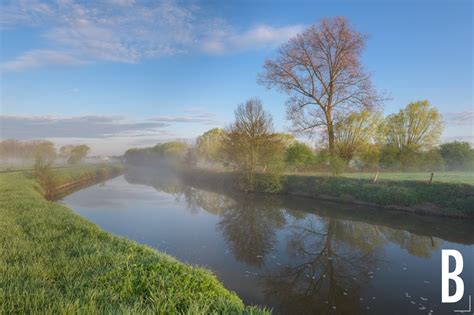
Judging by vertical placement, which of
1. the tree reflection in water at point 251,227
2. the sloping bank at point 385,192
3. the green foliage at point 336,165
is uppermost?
the green foliage at point 336,165

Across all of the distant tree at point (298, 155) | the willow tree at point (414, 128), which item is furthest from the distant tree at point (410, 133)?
the distant tree at point (298, 155)

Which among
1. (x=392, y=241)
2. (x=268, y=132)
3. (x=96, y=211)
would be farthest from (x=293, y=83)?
(x=96, y=211)

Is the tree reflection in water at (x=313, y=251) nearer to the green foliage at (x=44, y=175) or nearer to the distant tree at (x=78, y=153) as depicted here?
the green foliage at (x=44, y=175)

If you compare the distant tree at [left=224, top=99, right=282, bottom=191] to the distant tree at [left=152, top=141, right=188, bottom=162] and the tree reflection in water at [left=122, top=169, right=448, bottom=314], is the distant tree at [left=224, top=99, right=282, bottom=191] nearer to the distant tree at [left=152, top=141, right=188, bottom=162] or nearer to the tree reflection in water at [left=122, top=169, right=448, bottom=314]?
the tree reflection in water at [left=122, top=169, right=448, bottom=314]

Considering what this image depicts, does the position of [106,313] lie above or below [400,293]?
above

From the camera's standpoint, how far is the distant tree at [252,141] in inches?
1071

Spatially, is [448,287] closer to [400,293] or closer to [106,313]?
[400,293]

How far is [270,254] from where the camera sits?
10.4 meters

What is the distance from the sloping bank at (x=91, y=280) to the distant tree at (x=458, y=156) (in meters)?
41.2

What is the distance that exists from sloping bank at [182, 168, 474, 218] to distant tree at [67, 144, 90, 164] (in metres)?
76.3

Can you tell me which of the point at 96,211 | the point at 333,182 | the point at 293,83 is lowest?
the point at 96,211

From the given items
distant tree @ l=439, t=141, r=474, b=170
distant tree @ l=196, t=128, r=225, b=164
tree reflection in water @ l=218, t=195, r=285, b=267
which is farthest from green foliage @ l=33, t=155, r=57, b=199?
distant tree @ l=439, t=141, r=474, b=170

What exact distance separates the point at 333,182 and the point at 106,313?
73.1 feet

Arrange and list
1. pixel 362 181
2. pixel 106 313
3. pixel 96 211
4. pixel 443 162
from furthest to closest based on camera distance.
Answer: pixel 443 162 → pixel 362 181 → pixel 96 211 → pixel 106 313
